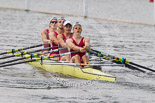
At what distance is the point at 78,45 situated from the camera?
53.2 ft

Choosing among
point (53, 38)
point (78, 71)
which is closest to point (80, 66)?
point (78, 71)

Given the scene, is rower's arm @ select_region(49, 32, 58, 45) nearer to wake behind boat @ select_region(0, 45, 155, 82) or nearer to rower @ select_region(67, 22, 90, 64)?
wake behind boat @ select_region(0, 45, 155, 82)

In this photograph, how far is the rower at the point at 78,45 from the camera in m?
15.9

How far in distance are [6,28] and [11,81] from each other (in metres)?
13.5

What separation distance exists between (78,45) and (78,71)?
1084 mm

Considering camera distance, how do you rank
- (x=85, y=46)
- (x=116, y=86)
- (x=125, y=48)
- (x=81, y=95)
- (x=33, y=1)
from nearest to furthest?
(x=81, y=95), (x=116, y=86), (x=85, y=46), (x=125, y=48), (x=33, y=1)

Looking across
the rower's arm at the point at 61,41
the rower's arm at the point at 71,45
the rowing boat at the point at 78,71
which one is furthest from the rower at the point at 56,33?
the rower's arm at the point at 71,45

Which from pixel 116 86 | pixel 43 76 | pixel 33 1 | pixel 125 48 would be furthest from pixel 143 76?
pixel 33 1

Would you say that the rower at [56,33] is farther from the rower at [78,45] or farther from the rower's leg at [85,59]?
the rower's leg at [85,59]

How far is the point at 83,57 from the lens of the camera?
630 inches

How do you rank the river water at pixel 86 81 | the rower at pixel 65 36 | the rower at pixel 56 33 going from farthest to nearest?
the rower at pixel 56 33
the rower at pixel 65 36
the river water at pixel 86 81

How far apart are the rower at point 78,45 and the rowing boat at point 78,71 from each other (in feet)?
1.18

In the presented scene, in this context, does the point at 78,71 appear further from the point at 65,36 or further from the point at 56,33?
the point at 56,33

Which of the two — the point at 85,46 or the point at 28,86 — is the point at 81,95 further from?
the point at 85,46
